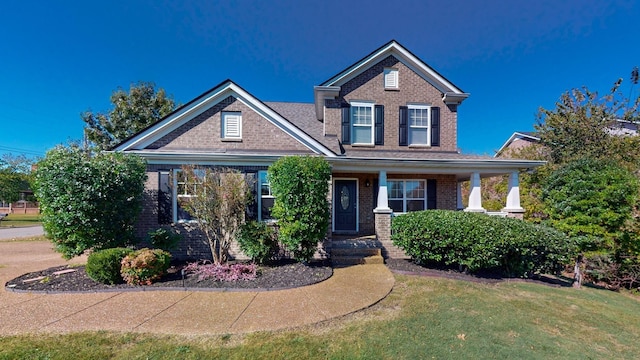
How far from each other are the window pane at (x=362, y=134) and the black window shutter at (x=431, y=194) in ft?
10.3

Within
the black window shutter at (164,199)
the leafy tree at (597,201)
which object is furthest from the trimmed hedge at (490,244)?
the black window shutter at (164,199)

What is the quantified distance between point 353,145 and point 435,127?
3.67 m

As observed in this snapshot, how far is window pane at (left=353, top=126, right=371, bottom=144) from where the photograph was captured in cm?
1130

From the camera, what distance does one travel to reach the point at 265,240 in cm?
766

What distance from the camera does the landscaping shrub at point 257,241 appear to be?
7.58 m

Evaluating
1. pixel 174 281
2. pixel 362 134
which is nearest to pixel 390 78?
pixel 362 134

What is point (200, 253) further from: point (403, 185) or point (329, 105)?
point (403, 185)

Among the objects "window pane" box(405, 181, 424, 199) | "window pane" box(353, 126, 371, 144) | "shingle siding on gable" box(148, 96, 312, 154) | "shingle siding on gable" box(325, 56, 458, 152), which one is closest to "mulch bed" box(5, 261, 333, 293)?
"shingle siding on gable" box(148, 96, 312, 154)

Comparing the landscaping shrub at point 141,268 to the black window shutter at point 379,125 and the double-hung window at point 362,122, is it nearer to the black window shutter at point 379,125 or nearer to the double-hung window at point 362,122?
the double-hung window at point 362,122

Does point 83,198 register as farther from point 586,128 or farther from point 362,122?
point 586,128

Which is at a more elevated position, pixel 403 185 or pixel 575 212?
pixel 403 185

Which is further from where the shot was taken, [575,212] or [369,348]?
[575,212]

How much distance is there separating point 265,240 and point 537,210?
37.9ft

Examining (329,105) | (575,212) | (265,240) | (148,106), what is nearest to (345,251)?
(265,240)
